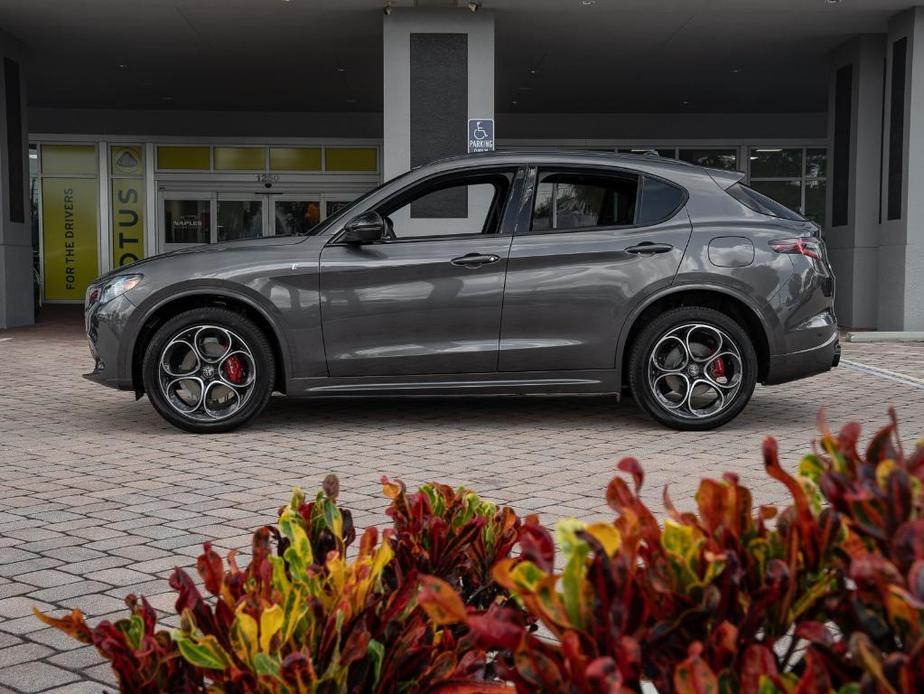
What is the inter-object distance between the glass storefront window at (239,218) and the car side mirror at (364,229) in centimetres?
2027

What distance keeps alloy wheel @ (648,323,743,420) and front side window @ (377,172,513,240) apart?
54.0 inches

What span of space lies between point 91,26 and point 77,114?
10.2 meters

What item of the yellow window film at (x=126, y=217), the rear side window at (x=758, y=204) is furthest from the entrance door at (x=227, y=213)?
the rear side window at (x=758, y=204)

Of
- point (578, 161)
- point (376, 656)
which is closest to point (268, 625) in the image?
point (376, 656)

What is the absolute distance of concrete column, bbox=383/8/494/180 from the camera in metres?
15.5

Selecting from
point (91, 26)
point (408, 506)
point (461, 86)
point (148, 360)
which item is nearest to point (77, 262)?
point (91, 26)

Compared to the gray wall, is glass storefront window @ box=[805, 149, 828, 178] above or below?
below

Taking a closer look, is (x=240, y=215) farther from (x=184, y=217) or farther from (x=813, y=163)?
(x=813, y=163)

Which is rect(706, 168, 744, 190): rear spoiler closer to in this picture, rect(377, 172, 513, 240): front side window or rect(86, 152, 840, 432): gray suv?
rect(86, 152, 840, 432): gray suv

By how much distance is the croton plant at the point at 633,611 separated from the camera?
1.27 metres

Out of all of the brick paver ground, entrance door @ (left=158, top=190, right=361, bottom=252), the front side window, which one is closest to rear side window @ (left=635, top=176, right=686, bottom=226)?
the front side window

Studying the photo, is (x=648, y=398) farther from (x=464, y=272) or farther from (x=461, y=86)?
(x=461, y=86)

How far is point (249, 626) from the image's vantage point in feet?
5.15

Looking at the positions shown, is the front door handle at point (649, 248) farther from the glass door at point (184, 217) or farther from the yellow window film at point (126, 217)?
the yellow window film at point (126, 217)
